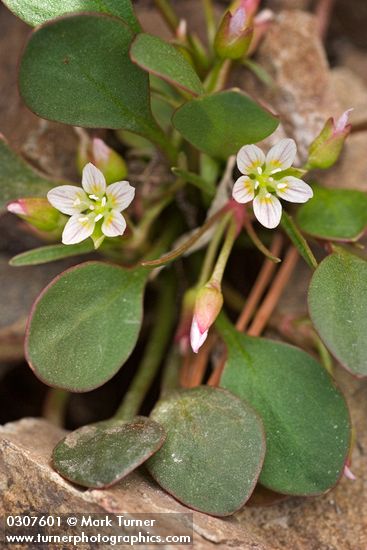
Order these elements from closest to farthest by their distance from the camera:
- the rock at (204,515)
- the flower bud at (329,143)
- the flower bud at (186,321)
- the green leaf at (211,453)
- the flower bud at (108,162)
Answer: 1. the rock at (204,515)
2. the green leaf at (211,453)
3. the flower bud at (329,143)
4. the flower bud at (108,162)
5. the flower bud at (186,321)

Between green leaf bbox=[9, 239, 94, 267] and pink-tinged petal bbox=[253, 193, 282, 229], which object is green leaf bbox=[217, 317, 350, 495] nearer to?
pink-tinged petal bbox=[253, 193, 282, 229]

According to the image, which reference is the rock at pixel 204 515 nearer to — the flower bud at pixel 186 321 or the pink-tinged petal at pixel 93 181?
the flower bud at pixel 186 321

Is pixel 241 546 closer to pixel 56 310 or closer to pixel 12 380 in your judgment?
pixel 56 310

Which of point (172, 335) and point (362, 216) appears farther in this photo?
point (172, 335)

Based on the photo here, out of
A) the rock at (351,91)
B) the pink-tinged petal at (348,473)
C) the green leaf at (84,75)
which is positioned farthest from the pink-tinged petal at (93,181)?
the rock at (351,91)

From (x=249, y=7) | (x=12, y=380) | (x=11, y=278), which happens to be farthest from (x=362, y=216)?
(x=12, y=380)

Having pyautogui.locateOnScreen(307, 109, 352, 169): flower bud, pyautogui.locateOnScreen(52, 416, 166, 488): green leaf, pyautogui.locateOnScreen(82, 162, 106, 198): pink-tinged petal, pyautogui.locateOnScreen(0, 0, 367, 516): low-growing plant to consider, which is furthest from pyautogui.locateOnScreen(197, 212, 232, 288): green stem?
pyautogui.locateOnScreen(52, 416, 166, 488): green leaf
